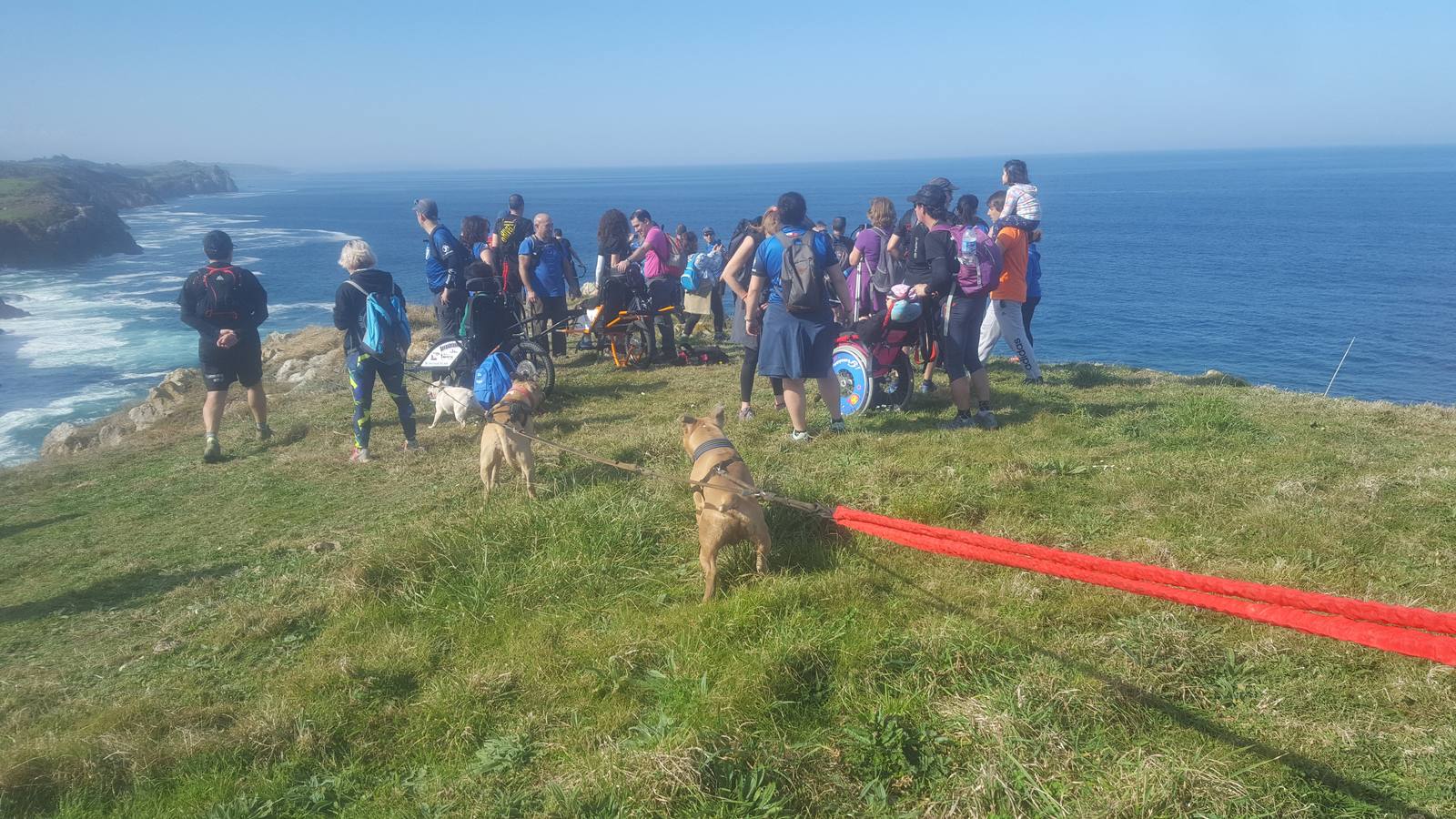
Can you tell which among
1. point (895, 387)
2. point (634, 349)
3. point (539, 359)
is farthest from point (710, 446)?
point (634, 349)

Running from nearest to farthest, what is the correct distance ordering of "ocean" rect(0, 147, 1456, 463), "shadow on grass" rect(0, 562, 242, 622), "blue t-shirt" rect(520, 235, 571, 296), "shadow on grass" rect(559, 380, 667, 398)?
"shadow on grass" rect(0, 562, 242, 622), "shadow on grass" rect(559, 380, 667, 398), "blue t-shirt" rect(520, 235, 571, 296), "ocean" rect(0, 147, 1456, 463)

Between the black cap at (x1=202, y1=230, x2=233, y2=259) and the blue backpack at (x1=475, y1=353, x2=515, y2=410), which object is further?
the blue backpack at (x1=475, y1=353, x2=515, y2=410)

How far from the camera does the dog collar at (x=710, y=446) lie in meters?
4.48

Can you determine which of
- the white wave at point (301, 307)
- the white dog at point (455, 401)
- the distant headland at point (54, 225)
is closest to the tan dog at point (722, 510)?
the white dog at point (455, 401)

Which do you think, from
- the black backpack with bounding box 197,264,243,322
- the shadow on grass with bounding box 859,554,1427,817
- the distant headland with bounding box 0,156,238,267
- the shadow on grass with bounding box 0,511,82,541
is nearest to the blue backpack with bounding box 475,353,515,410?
the black backpack with bounding box 197,264,243,322

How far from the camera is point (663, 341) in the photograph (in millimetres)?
11680

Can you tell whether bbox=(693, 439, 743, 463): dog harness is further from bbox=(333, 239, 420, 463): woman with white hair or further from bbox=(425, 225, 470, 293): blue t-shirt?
bbox=(425, 225, 470, 293): blue t-shirt

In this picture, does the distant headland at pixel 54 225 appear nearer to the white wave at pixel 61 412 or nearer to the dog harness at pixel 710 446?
the white wave at pixel 61 412

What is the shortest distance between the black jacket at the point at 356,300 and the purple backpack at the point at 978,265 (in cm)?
490

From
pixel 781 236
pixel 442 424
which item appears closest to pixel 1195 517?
pixel 781 236

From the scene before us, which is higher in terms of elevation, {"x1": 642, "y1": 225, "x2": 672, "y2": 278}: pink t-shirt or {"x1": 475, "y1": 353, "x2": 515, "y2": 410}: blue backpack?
{"x1": 642, "y1": 225, "x2": 672, "y2": 278}: pink t-shirt

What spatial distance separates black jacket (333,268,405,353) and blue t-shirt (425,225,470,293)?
5.70 feet

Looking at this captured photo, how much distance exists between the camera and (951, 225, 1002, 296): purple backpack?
7.03 m

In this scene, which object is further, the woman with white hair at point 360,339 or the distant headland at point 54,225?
the distant headland at point 54,225
